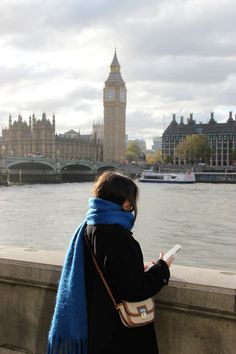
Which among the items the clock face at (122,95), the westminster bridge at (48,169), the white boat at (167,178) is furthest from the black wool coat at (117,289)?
the clock face at (122,95)

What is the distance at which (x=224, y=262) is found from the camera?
13.4m

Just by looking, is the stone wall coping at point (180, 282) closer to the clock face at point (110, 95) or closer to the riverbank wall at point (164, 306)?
the riverbank wall at point (164, 306)

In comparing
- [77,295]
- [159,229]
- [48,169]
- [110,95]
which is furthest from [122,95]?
[77,295]

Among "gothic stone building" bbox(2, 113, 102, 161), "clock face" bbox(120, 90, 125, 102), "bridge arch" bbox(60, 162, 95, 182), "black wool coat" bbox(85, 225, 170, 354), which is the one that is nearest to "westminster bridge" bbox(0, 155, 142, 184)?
"bridge arch" bbox(60, 162, 95, 182)

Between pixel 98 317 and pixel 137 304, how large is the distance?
17 centimetres

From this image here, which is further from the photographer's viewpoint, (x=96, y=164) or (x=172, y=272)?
(x=96, y=164)

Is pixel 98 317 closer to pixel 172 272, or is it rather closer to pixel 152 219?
pixel 172 272

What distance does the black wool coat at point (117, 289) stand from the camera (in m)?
2.09

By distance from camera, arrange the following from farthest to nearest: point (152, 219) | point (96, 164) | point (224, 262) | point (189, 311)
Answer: point (96, 164) → point (152, 219) → point (224, 262) → point (189, 311)

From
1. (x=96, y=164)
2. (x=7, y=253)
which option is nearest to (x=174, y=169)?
(x=96, y=164)

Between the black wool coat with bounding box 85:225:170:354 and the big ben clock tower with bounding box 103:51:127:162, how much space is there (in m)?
114

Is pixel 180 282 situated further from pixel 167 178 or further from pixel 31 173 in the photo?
pixel 31 173

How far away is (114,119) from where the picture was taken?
4626 inches

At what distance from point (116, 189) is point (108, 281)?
1.30ft
